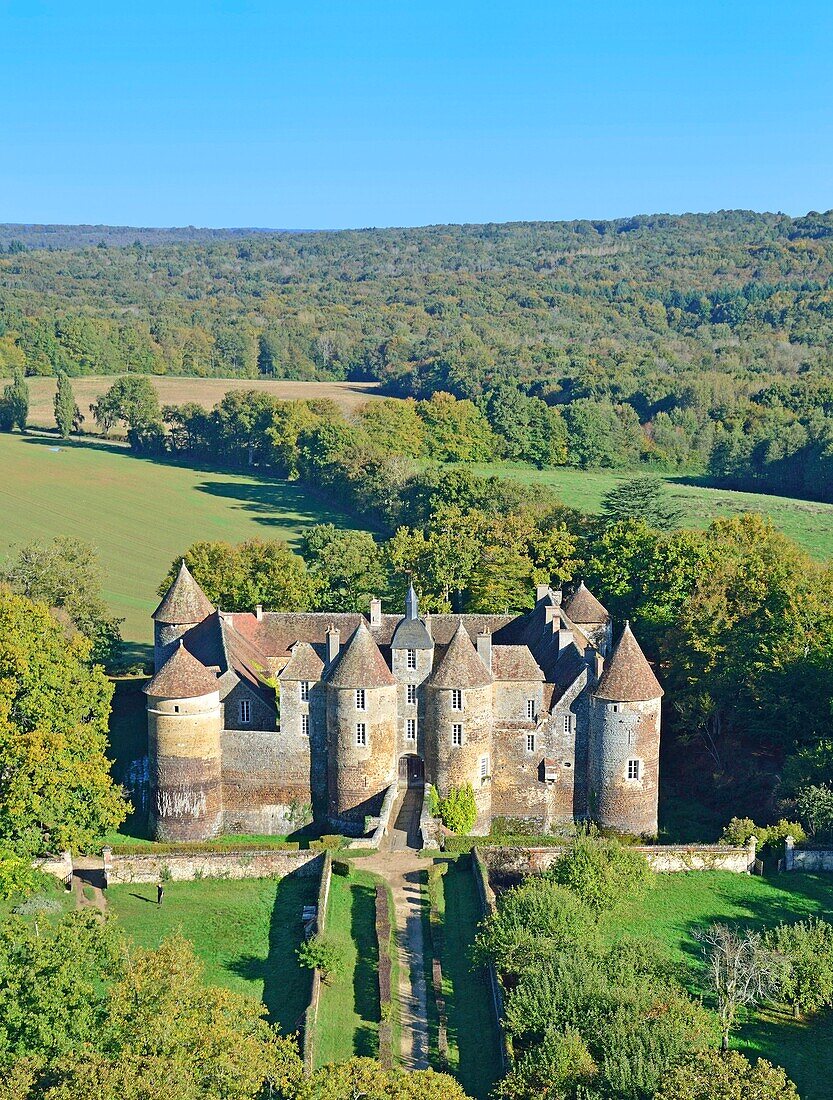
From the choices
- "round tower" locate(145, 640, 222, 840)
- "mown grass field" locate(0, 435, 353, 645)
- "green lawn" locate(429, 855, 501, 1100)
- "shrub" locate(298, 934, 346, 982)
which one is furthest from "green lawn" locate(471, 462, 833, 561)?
"shrub" locate(298, 934, 346, 982)

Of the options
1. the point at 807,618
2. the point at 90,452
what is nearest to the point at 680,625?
the point at 807,618

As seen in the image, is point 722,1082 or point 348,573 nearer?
point 722,1082

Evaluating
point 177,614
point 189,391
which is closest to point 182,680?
point 177,614

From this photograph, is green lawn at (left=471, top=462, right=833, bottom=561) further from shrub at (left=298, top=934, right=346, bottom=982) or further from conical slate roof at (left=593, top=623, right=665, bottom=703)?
shrub at (left=298, top=934, right=346, bottom=982)

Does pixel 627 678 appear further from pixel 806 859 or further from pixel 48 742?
pixel 48 742

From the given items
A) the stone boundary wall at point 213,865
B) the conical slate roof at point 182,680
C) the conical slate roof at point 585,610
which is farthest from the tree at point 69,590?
the conical slate roof at point 585,610
